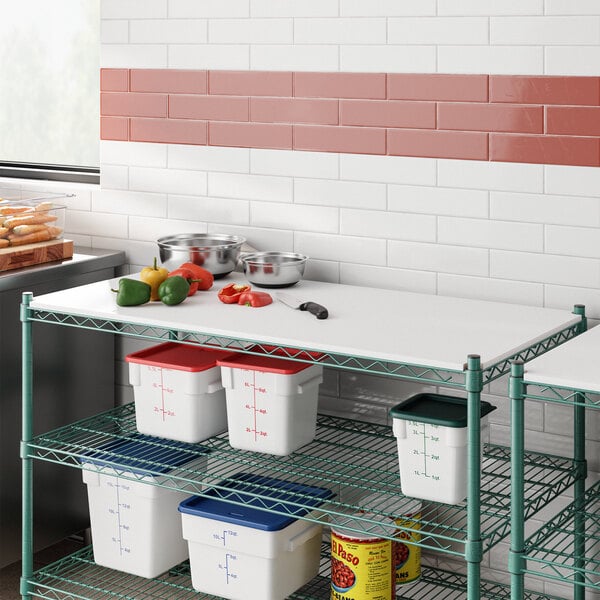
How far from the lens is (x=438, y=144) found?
3529mm

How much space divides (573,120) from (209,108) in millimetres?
1309

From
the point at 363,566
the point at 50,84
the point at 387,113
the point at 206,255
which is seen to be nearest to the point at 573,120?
the point at 387,113

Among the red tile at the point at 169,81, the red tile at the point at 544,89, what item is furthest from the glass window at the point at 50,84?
the red tile at the point at 544,89

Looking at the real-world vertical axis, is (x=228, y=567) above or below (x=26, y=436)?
below

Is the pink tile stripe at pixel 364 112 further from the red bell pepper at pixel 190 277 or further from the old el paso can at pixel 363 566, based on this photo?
the old el paso can at pixel 363 566

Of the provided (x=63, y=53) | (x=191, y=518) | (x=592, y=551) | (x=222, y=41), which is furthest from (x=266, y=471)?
(x=63, y=53)

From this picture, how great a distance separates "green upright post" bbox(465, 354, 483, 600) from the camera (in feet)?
8.93

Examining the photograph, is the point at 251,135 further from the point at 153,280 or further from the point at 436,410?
the point at 436,410

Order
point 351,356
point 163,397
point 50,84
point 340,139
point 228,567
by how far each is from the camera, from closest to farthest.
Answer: point 351,356, point 228,567, point 163,397, point 340,139, point 50,84

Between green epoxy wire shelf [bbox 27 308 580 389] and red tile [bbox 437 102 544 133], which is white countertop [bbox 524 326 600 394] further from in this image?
red tile [bbox 437 102 544 133]

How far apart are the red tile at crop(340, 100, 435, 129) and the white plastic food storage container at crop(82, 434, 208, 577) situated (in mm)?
1194

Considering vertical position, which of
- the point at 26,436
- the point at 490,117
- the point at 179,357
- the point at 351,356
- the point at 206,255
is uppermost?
the point at 490,117

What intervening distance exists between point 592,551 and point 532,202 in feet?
3.57

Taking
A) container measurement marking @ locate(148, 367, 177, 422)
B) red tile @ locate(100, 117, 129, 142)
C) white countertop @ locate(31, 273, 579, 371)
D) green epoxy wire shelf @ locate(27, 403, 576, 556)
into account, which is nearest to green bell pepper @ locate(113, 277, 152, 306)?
white countertop @ locate(31, 273, 579, 371)
